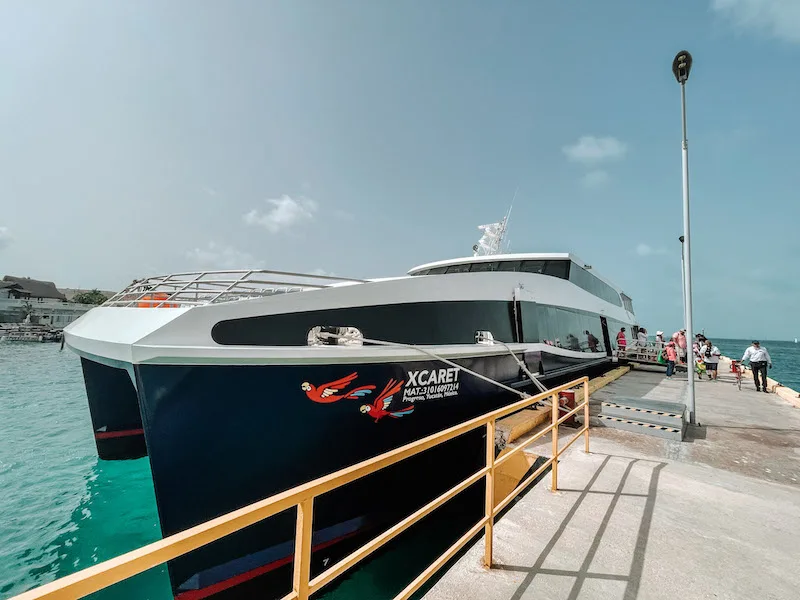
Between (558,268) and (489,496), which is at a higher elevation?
(558,268)

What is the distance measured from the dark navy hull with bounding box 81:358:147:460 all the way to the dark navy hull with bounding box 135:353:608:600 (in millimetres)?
5347

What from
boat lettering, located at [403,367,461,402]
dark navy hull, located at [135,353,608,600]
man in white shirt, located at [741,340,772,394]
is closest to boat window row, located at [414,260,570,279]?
boat lettering, located at [403,367,461,402]

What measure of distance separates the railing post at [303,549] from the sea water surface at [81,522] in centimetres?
398

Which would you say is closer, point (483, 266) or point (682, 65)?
point (682, 65)

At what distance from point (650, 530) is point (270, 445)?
12.3 ft

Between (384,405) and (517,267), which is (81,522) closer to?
(384,405)

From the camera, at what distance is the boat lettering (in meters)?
5.07

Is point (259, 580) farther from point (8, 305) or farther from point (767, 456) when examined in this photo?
point (8, 305)

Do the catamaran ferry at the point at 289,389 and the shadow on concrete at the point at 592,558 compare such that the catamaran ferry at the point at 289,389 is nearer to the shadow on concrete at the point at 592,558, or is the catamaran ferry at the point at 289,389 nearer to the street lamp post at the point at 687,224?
the shadow on concrete at the point at 592,558

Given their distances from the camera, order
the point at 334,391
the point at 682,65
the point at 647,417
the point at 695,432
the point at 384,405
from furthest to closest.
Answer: the point at 682,65, the point at 695,432, the point at 647,417, the point at 384,405, the point at 334,391

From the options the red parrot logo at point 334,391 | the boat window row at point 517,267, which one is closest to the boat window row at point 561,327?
the boat window row at point 517,267

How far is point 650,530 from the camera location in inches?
135

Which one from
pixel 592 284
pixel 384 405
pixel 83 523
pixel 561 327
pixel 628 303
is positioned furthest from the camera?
pixel 628 303

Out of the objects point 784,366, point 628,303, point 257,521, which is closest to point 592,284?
point 628,303
